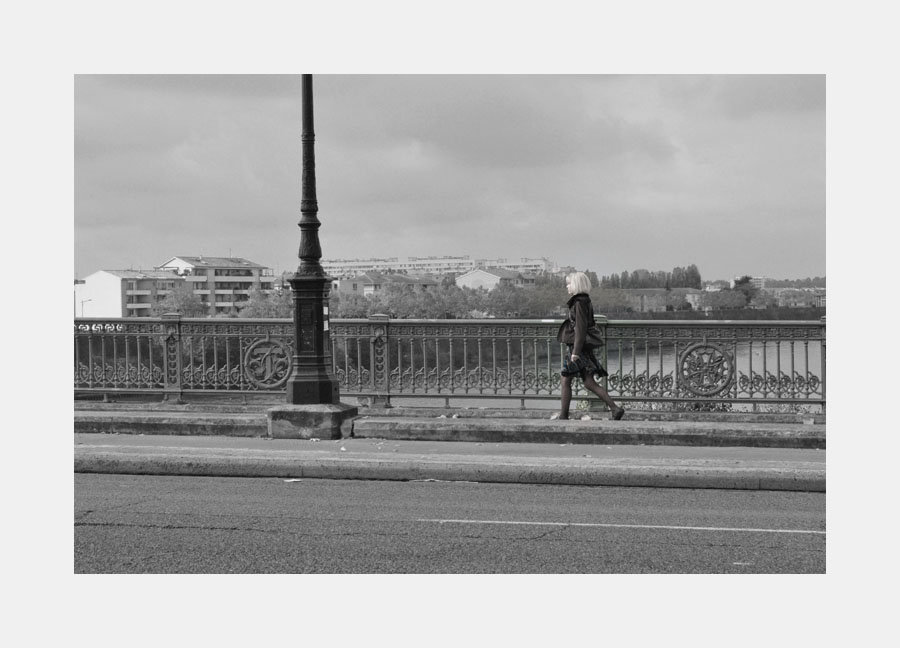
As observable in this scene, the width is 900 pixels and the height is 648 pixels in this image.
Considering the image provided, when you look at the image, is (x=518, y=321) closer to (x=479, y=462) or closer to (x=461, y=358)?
(x=461, y=358)

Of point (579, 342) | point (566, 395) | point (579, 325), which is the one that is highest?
point (579, 325)

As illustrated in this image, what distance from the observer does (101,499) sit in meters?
8.34

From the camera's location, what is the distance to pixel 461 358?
1368 cm

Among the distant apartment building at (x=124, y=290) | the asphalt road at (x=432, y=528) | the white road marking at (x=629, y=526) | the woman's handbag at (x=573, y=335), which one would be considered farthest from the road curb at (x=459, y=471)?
the distant apartment building at (x=124, y=290)

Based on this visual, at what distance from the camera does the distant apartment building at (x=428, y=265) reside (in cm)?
5541

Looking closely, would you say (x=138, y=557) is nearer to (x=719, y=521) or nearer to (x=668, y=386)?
(x=719, y=521)

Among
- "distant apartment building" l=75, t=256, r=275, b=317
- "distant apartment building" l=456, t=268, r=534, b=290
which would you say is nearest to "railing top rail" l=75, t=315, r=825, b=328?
"distant apartment building" l=456, t=268, r=534, b=290

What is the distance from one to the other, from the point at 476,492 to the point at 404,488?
2.19 feet

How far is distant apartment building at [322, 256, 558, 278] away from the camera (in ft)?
182

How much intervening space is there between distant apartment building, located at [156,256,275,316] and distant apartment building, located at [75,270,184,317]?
6.14 meters

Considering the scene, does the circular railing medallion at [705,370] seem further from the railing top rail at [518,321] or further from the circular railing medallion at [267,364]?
the circular railing medallion at [267,364]

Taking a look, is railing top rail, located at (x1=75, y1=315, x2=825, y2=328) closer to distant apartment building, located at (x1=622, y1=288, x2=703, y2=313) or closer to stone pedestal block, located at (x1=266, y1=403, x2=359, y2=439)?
stone pedestal block, located at (x1=266, y1=403, x2=359, y2=439)

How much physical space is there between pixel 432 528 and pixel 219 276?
114 m

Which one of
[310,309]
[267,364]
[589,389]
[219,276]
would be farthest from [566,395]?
[219,276]
